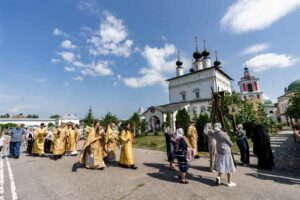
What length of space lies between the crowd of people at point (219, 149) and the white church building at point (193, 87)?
31.8 meters

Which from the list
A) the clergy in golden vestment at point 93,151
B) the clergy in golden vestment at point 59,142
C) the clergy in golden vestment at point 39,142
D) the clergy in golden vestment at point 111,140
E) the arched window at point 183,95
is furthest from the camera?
the arched window at point 183,95

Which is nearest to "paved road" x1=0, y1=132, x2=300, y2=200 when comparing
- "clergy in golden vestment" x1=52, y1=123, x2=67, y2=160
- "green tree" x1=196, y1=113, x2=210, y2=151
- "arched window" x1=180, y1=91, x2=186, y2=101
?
"clergy in golden vestment" x1=52, y1=123, x2=67, y2=160

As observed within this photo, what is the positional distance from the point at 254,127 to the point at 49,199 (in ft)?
26.3

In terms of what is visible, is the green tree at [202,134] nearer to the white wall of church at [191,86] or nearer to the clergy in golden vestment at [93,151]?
the clergy in golden vestment at [93,151]

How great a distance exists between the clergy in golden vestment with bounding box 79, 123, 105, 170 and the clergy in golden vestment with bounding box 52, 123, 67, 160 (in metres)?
3.45

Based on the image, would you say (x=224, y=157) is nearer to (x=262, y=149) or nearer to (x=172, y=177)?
(x=172, y=177)

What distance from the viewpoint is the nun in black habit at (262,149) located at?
8.03 m

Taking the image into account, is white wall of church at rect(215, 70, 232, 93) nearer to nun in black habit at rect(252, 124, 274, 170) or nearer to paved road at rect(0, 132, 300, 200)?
nun in black habit at rect(252, 124, 274, 170)

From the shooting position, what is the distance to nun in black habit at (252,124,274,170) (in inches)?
316

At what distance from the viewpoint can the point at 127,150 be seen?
345 inches

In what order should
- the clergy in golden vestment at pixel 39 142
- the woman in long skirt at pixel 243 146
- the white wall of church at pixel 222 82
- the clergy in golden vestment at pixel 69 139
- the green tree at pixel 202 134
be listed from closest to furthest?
the woman in long skirt at pixel 243 146
the clergy in golden vestment at pixel 69 139
the clergy in golden vestment at pixel 39 142
the green tree at pixel 202 134
the white wall of church at pixel 222 82

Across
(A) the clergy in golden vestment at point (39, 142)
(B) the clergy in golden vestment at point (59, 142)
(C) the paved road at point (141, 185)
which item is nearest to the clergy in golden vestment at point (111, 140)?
(C) the paved road at point (141, 185)

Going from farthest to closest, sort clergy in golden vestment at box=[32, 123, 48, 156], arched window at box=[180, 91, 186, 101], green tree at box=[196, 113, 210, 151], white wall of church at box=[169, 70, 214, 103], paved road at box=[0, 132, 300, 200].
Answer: arched window at box=[180, 91, 186, 101]
white wall of church at box=[169, 70, 214, 103]
green tree at box=[196, 113, 210, 151]
clergy in golden vestment at box=[32, 123, 48, 156]
paved road at box=[0, 132, 300, 200]

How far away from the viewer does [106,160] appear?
33.3 feet
